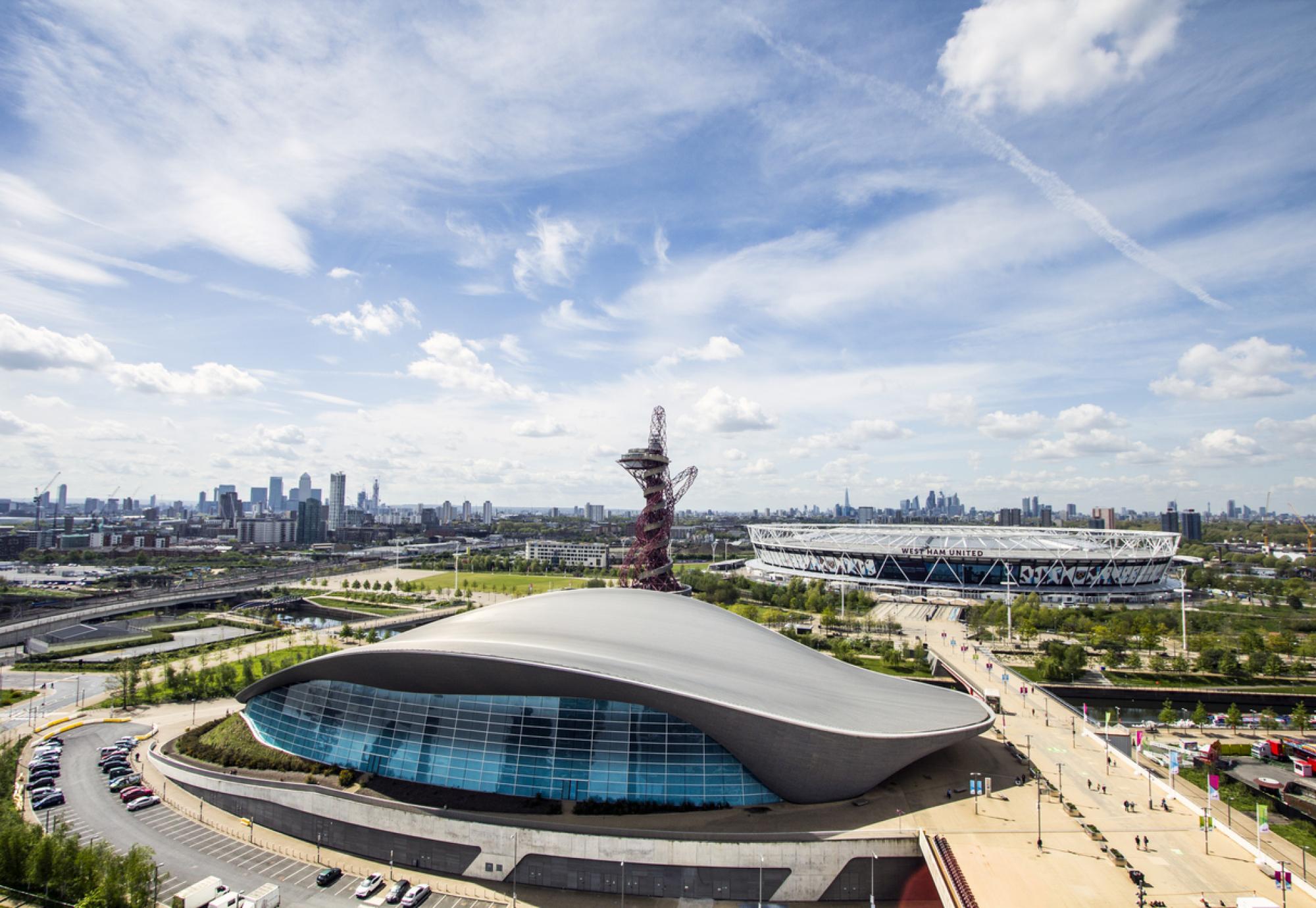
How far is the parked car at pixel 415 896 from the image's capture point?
23.8 metres

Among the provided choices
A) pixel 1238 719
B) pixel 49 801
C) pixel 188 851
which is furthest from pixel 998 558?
pixel 49 801

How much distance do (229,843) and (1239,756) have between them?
→ 1925 inches

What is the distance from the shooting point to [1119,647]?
59594mm

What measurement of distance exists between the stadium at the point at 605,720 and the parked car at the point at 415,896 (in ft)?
14.2

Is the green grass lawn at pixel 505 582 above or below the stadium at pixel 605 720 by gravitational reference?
below

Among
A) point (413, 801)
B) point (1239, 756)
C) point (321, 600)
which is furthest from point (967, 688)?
point (321, 600)

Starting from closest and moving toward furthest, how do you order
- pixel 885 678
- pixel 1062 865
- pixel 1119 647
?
1. pixel 1062 865
2. pixel 885 678
3. pixel 1119 647

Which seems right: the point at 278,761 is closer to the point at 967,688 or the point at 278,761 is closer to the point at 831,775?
the point at 831,775

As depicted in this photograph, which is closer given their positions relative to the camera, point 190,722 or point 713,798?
point 713,798

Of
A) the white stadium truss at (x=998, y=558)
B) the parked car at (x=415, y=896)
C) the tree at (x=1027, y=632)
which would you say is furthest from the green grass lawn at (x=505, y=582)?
the parked car at (x=415, y=896)

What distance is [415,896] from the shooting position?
79.0 feet

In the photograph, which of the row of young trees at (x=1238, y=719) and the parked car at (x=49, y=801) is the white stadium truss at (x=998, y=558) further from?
the parked car at (x=49, y=801)

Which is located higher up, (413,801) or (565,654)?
(565,654)

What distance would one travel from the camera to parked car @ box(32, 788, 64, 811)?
101 feet
